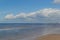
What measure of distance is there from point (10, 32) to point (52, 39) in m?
0.82

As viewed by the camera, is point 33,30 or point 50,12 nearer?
point 50,12

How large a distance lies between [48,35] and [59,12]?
1.67ft

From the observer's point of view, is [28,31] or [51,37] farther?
[28,31]

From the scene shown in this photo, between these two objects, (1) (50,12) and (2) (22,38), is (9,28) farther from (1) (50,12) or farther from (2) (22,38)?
(1) (50,12)

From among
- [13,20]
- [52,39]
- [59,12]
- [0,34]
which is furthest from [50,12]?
[0,34]

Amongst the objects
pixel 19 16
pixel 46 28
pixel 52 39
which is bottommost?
pixel 52 39

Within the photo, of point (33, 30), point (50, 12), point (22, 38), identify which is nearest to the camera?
point (50, 12)

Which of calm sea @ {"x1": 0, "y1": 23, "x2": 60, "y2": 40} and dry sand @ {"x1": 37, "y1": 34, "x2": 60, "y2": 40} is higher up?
calm sea @ {"x1": 0, "y1": 23, "x2": 60, "y2": 40}

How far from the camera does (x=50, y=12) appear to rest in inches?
91.3

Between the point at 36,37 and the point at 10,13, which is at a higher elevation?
the point at 10,13

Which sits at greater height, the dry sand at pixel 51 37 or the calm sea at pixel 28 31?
the calm sea at pixel 28 31

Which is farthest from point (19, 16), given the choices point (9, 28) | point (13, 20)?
point (9, 28)

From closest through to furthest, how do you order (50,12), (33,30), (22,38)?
(50,12), (22,38), (33,30)

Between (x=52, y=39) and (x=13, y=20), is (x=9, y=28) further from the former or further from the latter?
(x=52, y=39)
